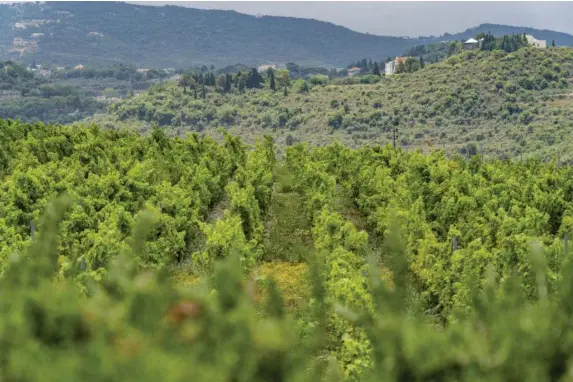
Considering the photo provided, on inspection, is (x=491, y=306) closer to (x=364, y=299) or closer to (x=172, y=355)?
(x=172, y=355)

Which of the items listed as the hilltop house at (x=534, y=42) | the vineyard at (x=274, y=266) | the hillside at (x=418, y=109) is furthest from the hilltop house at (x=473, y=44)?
the vineyard at (x=274, y=266)

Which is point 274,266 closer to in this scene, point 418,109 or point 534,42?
point 418,109

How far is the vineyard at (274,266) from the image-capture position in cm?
226

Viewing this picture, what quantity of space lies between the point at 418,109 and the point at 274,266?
7379 centimetres

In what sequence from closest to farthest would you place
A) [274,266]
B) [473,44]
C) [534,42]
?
[274,266] < [534,42] < [473,44]

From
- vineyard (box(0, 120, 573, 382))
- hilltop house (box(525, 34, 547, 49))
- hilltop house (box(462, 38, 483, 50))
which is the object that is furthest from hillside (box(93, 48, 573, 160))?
vineyard (box(0, 120, 573, 382))

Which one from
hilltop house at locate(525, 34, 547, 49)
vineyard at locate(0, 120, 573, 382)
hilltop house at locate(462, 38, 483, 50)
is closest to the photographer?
vineyard at locate(0, 120, 573, 382)

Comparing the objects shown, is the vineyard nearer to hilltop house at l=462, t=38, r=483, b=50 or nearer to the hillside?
the hillside

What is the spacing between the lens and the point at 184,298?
92.4 inches

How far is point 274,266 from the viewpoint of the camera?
62.7 ft

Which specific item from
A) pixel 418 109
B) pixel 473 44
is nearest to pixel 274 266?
pixel 418 109

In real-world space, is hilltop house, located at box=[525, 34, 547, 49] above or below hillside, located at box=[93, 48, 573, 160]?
above

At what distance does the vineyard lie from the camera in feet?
7.40

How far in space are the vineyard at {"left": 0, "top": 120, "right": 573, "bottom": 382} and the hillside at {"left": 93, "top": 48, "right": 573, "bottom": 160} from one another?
50658 millimetres
